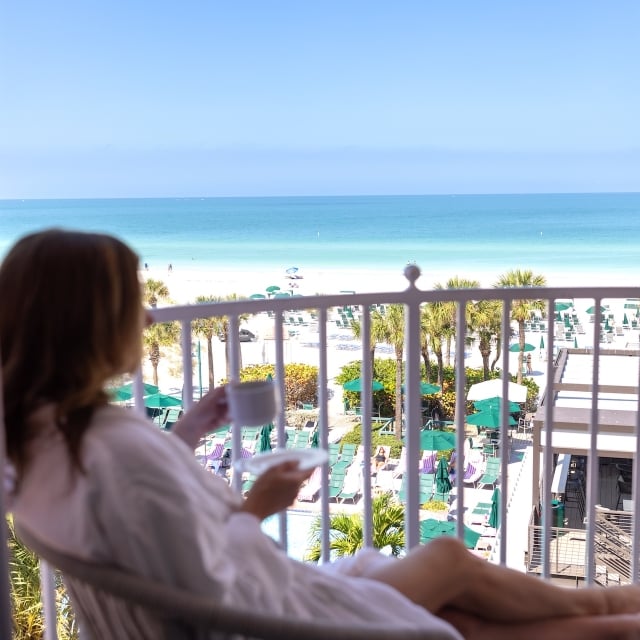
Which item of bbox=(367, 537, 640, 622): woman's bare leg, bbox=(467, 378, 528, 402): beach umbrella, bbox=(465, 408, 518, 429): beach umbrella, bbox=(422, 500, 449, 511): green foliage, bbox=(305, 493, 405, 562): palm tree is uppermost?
bbox=(367, 537, 640, 622): woman's bare leg

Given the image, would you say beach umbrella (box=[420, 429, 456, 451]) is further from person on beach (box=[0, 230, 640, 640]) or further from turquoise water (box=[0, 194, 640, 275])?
turquoise water (box=[0, 194, 640, 275])

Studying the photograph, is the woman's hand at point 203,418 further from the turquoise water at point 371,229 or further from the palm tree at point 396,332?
the turquoise water at point 371,229

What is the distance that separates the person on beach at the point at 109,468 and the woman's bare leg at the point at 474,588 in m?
0.23

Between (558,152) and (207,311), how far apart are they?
120ft

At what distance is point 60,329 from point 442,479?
11.4 meters

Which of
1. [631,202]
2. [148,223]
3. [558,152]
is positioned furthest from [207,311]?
[631,202]

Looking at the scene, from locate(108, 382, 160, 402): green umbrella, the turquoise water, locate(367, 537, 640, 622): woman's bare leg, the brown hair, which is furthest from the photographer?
the turquoise water

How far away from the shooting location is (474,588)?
1.81 meters

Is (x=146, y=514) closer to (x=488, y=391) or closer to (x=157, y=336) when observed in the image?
(x=488, y=391)

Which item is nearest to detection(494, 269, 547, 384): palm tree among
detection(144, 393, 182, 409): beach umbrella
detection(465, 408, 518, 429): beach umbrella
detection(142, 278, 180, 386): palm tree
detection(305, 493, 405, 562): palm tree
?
detection(465, 408, 518, 429): beach umbrella

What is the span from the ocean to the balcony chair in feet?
88.0

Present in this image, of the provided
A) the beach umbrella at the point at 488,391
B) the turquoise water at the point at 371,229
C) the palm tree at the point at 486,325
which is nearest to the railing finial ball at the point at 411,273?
A: the beach umbrella at the point at 488,391

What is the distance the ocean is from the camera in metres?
29.4

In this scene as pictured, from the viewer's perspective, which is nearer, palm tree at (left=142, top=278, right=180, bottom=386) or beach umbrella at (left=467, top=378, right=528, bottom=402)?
beach umbrella at (left=467, top=378, right=528, bottom=402)
